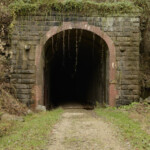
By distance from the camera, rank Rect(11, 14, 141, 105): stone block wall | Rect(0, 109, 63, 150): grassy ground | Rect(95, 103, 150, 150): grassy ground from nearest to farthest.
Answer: Rect(0, 109, 63, 150): grassy ground < Rect(95, 103, 150, 150): grassy ground < Rect(11, 14, 141, 105): stone block wall

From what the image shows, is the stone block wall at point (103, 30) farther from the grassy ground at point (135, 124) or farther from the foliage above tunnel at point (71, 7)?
the grassy ground at point (135, 124)

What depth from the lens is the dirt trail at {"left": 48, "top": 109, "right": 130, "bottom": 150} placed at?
4.42m

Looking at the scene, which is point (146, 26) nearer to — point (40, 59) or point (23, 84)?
point (40, 59)

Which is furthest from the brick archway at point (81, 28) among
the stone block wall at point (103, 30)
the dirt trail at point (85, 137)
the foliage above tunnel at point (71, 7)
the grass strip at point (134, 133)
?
the dirt trail at point (85, 137)

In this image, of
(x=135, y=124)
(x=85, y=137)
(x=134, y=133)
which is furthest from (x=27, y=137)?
(x=135, y=124)

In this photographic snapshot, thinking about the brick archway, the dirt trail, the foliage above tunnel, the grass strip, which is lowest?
the dirt trail

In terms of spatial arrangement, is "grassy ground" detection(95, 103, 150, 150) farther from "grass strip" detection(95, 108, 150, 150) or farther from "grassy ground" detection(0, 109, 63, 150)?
"grassy ground" detection(0, 109, 63, 150)

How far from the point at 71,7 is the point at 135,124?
5824 mm

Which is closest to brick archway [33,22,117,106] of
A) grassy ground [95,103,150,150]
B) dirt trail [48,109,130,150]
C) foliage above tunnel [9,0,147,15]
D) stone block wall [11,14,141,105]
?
stone block wall [11,14,141,105]

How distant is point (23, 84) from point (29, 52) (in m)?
1.46

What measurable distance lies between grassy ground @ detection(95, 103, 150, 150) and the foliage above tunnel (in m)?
4.33

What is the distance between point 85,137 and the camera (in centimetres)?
502

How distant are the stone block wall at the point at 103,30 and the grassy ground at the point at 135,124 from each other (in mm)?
698

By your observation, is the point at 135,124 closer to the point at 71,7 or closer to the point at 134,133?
the point at 134,133
